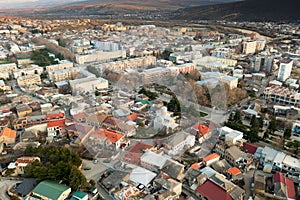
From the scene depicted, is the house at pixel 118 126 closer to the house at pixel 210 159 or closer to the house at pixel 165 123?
the house at pixel 165 123

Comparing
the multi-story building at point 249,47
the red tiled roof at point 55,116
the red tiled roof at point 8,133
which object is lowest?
the red tiled roof at point 8,133

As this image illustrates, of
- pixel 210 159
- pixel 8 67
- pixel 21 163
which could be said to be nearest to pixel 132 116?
pixel 210 159

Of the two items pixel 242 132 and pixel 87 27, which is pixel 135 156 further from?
pixel 87 27

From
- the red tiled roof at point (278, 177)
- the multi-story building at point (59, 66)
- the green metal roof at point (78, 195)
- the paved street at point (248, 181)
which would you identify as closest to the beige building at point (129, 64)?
the multi-story building at point (59, 66)

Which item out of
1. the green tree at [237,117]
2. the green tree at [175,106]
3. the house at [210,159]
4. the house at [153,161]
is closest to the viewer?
the house at [153,161]

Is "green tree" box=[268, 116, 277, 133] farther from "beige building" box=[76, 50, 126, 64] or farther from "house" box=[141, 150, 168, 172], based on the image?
"beige building" box=[76, 50, 126, 64]

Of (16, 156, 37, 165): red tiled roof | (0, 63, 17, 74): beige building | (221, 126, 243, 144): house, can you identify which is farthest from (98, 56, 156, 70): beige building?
(221, 126, 243, 144): house

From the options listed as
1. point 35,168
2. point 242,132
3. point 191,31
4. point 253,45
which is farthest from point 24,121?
point 191,31

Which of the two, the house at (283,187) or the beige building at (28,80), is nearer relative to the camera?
the house at (283,187)
